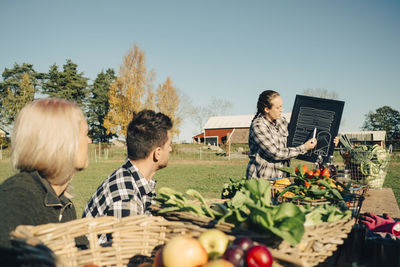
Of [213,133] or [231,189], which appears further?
[213,133]

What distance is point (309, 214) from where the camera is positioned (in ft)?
4.89

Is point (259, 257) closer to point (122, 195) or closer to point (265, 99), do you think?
point (122, 195)

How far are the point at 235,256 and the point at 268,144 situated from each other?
9.73 ft

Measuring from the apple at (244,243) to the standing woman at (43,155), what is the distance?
3.63ft

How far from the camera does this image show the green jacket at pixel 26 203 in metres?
1.48

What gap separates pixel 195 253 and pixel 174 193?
0.58m

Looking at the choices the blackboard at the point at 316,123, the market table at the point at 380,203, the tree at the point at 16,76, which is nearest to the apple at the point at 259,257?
the market table at the point at 380,203

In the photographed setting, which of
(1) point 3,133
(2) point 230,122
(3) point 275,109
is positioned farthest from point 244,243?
(2) point 230,122

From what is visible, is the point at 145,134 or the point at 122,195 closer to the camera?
the point at 122,195

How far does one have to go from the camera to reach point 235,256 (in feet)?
3.72

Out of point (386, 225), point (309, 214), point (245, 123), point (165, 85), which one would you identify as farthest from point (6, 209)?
point (245, 123)

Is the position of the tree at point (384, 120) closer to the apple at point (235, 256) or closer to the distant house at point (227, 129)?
the distant house at point (227, 129)

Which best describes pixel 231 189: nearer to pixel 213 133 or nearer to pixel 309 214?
pixel 309 214

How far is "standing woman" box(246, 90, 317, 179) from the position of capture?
13.1 ft
